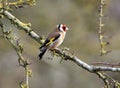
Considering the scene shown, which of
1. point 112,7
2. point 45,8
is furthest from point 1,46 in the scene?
point 112,7

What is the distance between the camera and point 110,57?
11492 millimetres

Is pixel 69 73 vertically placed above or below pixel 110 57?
below

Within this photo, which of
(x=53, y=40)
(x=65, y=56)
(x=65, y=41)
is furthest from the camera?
(x=65, y=41)

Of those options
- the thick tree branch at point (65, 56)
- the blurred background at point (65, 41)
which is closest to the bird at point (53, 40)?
the thick tree branch at point (65, 56)

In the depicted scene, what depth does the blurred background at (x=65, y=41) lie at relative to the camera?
1226cm

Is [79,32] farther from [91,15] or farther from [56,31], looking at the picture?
[56,31]

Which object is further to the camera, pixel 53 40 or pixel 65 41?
pixel 65 41

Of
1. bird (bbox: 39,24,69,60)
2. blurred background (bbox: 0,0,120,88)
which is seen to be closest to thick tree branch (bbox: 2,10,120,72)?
bird (bbox: 39,24,69,60)

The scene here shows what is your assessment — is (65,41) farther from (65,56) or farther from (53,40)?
(65,56)

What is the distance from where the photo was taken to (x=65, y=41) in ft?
40.3

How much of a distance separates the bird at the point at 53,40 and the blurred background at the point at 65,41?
19.0ft

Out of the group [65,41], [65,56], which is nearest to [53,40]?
[65,56]

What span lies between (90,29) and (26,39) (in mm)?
1331

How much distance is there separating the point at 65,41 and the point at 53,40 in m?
6.60
